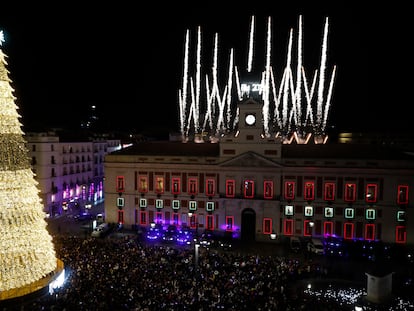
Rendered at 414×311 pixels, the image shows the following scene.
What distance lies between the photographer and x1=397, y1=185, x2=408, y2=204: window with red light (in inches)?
1565

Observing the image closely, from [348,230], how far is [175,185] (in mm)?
20713

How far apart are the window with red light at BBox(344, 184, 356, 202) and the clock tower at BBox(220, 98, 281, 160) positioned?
835 cm

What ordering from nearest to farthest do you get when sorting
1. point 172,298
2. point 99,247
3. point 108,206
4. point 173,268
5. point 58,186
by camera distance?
point 172,298, point 173,268, point 99,247, point 108,206, point 58,186

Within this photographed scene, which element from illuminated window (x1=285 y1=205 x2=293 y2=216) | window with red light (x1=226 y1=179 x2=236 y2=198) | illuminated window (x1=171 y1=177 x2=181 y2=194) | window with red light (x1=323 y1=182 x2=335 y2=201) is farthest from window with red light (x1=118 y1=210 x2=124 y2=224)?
window with red light (x1=323 y1=182 x2=335 y2=201)

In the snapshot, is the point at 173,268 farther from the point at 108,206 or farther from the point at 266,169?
the point at 108,206

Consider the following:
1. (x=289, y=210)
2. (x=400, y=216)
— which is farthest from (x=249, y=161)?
(x=400, y=216)

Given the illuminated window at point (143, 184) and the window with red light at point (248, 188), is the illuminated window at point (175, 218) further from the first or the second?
the window with red light at point (248, 188)

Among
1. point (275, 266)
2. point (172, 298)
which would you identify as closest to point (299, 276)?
point (275, 266)

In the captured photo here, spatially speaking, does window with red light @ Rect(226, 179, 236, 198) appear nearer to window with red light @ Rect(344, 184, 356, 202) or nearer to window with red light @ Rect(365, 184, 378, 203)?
window with red light @ Rect(344, 184, 356, 202)

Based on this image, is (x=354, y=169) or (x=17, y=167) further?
(x=354, y=169)

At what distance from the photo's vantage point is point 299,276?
1150 inches

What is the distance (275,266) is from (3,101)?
22146 millimetres

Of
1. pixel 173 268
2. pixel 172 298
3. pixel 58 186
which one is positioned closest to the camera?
Answer: pixel 172 298

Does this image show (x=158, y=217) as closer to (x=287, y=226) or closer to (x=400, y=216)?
(x=287, y=226)
